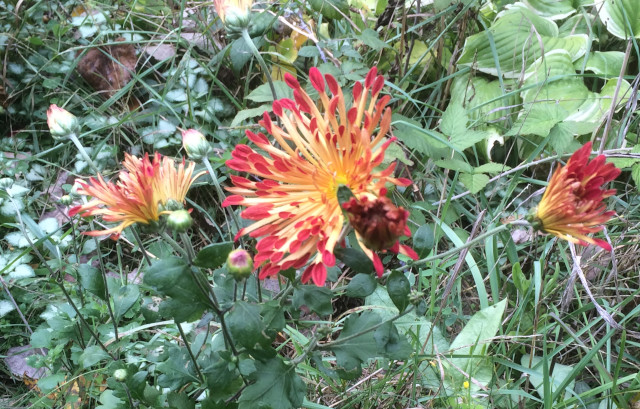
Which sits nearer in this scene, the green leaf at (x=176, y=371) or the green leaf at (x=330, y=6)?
the green leaf at (x=176, y=371)

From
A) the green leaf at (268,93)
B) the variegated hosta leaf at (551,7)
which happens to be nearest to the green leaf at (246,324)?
the green leaf at (268,93)

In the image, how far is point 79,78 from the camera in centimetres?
225

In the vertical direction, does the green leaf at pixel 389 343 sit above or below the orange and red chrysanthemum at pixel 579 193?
below

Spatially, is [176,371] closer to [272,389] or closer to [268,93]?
[272,389]

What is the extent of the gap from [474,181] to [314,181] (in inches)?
34.1

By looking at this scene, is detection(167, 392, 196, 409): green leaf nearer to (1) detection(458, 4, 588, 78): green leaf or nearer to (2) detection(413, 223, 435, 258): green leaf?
(2) detection(413, 223, 435, 258): green leaf

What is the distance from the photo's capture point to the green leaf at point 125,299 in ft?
3.71

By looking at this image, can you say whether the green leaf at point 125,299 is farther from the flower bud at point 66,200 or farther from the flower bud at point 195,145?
the flower bud at point 195,145

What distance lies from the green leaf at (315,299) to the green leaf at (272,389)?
0.37ft

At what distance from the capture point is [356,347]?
0.99 m

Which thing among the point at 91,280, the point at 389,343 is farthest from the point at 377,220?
the point at 91,280

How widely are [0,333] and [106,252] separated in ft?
1.29

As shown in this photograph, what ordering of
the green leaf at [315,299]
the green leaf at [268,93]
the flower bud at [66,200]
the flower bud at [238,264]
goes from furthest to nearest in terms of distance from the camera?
the green leaf at [268,93], the flower bud at [66,200], the green leaf at [315,299], the flower bud at [238,264]

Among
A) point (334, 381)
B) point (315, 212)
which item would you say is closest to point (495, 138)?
point (334, 381)
